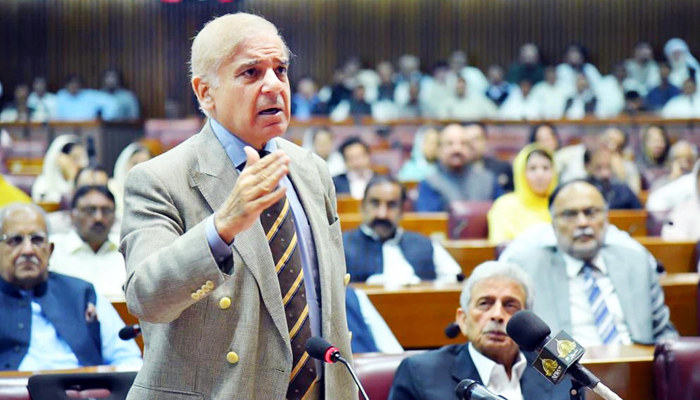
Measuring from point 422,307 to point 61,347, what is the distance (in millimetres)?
1401

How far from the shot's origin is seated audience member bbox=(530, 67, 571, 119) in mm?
11930

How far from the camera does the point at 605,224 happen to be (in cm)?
378

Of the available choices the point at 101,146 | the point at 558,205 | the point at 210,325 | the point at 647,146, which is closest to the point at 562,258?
the point at 558,205

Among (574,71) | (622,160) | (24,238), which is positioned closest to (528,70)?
(574,71)

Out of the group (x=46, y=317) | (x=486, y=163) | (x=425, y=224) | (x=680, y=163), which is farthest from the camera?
(x=486, y=163)

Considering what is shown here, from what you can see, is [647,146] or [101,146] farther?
[101,146]

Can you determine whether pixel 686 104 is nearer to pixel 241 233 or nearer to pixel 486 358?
pixel 486 358

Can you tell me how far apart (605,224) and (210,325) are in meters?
2.67

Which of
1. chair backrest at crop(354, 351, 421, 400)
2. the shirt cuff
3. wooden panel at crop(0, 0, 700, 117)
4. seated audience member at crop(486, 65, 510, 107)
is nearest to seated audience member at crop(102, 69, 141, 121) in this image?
wooden panel at crop(0, 0, 700, 117)

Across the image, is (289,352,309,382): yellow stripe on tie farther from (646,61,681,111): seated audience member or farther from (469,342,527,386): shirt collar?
(646,61,681,111): seated audience member

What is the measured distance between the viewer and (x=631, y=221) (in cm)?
576

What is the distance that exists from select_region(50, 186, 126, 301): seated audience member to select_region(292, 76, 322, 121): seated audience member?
7245 mm

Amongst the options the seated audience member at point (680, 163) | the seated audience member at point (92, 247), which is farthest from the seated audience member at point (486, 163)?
the seated audience member at point (92, 247)

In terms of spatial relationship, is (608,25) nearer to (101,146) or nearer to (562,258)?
Answer: (101,146)
